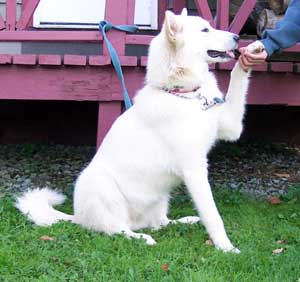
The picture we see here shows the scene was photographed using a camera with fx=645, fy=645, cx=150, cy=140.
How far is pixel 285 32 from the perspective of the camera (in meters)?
4.19

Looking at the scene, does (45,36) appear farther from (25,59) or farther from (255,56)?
(255,56)

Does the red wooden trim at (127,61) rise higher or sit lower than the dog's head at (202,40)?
lower

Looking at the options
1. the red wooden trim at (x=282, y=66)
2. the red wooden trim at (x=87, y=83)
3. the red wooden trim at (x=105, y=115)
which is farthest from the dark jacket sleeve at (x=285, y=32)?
the red wooden trim at (x=105, y=115)

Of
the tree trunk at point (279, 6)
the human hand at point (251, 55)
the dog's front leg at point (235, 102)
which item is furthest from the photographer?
the tree trunk at point (279, 6)

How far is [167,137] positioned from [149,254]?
74cm

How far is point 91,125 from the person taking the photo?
7086 millimetres

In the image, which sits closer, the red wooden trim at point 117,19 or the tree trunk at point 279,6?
the red wooden trim at point 117,19

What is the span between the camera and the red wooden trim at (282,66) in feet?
16.5

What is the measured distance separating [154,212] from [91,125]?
2941mm

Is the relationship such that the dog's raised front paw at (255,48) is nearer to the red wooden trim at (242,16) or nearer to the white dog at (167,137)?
the white dog at (167,137)

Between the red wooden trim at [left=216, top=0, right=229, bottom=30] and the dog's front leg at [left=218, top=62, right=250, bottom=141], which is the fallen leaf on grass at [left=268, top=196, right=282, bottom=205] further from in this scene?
the red wooden trim at [left=216, top=0, right=229, bottom=30]

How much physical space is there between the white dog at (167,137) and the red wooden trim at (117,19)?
950mm

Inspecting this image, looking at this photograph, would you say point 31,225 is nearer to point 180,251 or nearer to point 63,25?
point 180,251

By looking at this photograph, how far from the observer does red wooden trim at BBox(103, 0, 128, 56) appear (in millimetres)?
4973
